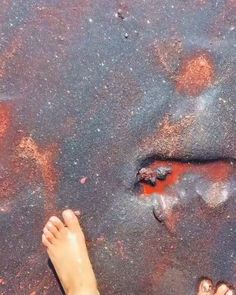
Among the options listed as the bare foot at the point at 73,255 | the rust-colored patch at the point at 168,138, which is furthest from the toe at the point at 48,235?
the rust-colored patch at the point at 168,138

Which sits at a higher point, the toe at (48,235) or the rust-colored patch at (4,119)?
the rust-colored patch at (4,119)

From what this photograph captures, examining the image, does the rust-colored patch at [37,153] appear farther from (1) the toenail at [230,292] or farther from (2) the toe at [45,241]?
(1) the toenail at [230,292]

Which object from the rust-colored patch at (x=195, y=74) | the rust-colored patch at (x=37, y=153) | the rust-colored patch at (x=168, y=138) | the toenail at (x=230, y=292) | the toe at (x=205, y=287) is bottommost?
the toenail at (x=230, y=292)

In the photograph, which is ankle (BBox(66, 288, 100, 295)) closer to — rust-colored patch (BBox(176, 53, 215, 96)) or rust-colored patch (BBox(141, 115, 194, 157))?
rust-colored patch (BBox(141, 115, 194, 157))

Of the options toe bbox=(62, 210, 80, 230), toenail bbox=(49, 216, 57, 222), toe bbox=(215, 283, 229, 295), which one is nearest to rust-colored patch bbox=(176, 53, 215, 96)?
toe bbox=(62, 210, 80, 230)

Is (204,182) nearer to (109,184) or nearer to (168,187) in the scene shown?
(168,187)

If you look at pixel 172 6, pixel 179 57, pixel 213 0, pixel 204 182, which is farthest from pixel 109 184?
pixel 213 0

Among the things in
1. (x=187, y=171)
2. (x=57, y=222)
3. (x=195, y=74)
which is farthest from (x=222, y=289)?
(x=195, y=74)
